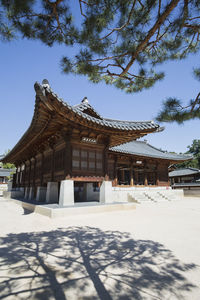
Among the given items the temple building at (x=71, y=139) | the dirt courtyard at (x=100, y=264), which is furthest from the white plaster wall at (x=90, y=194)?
the dirt courtyard at (x=100, y=264)

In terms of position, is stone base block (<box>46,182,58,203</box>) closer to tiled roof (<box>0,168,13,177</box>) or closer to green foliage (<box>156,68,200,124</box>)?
green foliage (<box>156,68,200,124</box>)

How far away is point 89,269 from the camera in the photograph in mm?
3293

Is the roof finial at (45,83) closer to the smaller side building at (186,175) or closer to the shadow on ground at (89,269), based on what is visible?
the shadow on ground at (89,269)

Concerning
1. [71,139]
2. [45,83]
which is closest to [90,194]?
[71,139]

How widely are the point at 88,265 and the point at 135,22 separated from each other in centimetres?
595

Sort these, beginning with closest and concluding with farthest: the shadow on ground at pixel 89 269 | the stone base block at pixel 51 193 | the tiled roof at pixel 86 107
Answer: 1. the shadow on ground at pixel 89 269
2. the tiled roof at pixel 86 107
3. the stone base block at pixel 51 193

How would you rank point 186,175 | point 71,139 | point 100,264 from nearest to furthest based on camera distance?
point 100,264
point 71,139
point 186,175

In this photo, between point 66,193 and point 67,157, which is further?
point 67,157

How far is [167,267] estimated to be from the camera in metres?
3.38

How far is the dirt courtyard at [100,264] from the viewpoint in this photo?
8.51ft

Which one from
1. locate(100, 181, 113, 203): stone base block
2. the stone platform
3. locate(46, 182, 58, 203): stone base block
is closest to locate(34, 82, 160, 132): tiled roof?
locate(100, 181, 113, 203): stone base block

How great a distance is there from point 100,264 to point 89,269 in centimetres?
30

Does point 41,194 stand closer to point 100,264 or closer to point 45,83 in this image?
point 45,83

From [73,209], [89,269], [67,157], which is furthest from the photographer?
[67,157]
